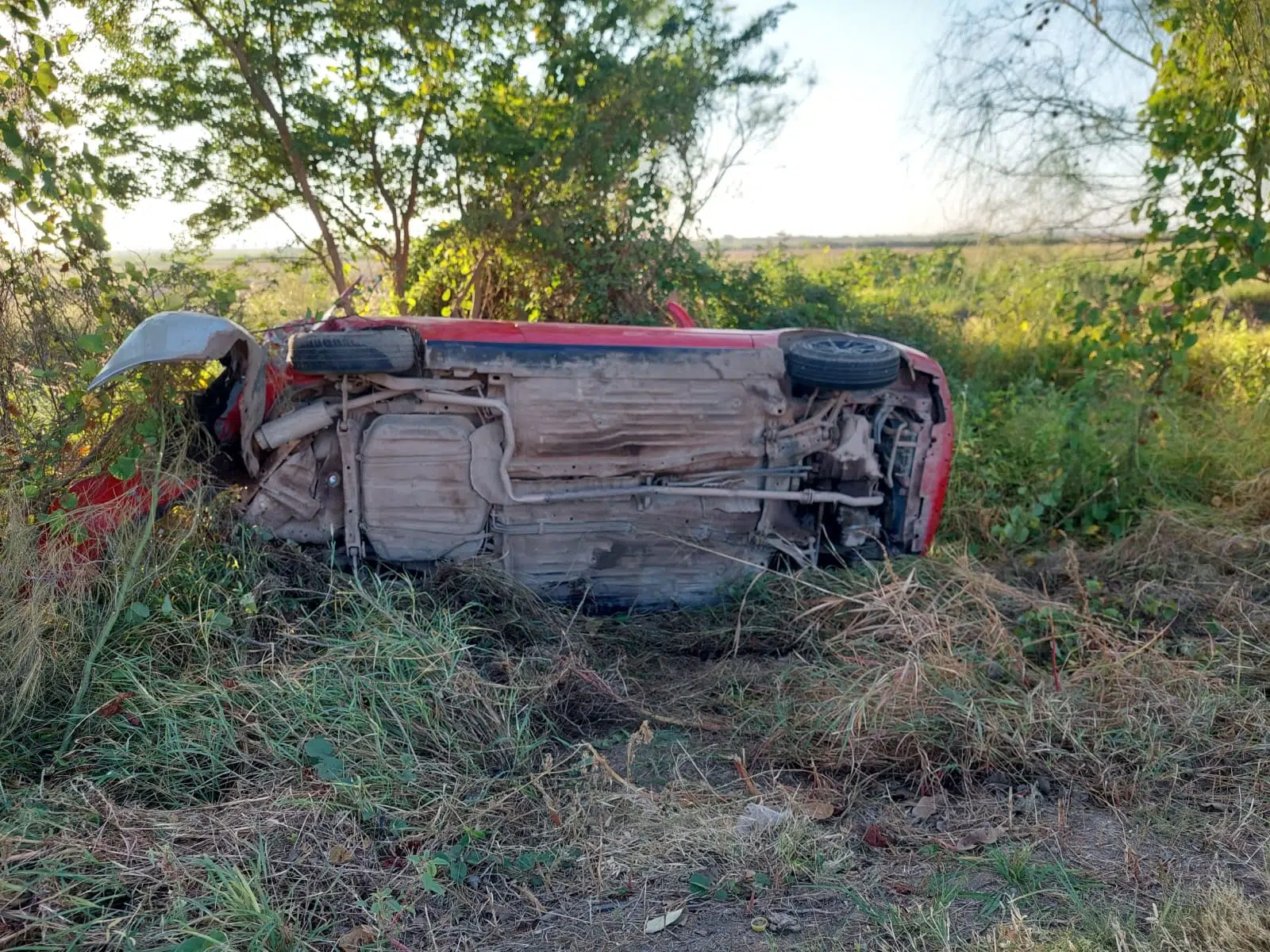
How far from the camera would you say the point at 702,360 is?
15.6ft

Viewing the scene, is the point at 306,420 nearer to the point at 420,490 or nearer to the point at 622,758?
the point at 420,490

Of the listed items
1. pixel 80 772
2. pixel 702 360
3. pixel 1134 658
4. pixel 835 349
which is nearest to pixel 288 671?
pixel 80 772

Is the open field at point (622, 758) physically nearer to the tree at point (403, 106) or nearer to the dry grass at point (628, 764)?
the dry grass at point (628, 764)

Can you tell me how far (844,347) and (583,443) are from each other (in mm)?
1407

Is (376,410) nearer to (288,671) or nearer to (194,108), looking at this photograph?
(288,671)

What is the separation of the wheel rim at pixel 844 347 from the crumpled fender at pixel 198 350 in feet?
8.30

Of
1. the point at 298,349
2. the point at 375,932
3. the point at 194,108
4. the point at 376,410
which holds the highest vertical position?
the point at 194,108

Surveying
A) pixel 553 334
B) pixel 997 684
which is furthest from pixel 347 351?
pixel 997 684

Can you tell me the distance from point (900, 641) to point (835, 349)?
4.85ft

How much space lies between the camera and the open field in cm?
272

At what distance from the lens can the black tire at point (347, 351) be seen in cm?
420

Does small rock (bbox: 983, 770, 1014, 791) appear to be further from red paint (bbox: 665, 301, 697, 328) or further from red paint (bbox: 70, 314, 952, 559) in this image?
red paint (bbox: 665, 301, 697, 328)

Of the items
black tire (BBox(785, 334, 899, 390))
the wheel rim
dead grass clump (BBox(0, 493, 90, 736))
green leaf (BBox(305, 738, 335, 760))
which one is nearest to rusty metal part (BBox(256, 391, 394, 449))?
dead grass clump (BBox(0, 493, 90, 736))

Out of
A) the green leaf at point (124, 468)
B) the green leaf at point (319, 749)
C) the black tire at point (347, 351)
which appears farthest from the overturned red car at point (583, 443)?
the green leaf at point (319, 749)
